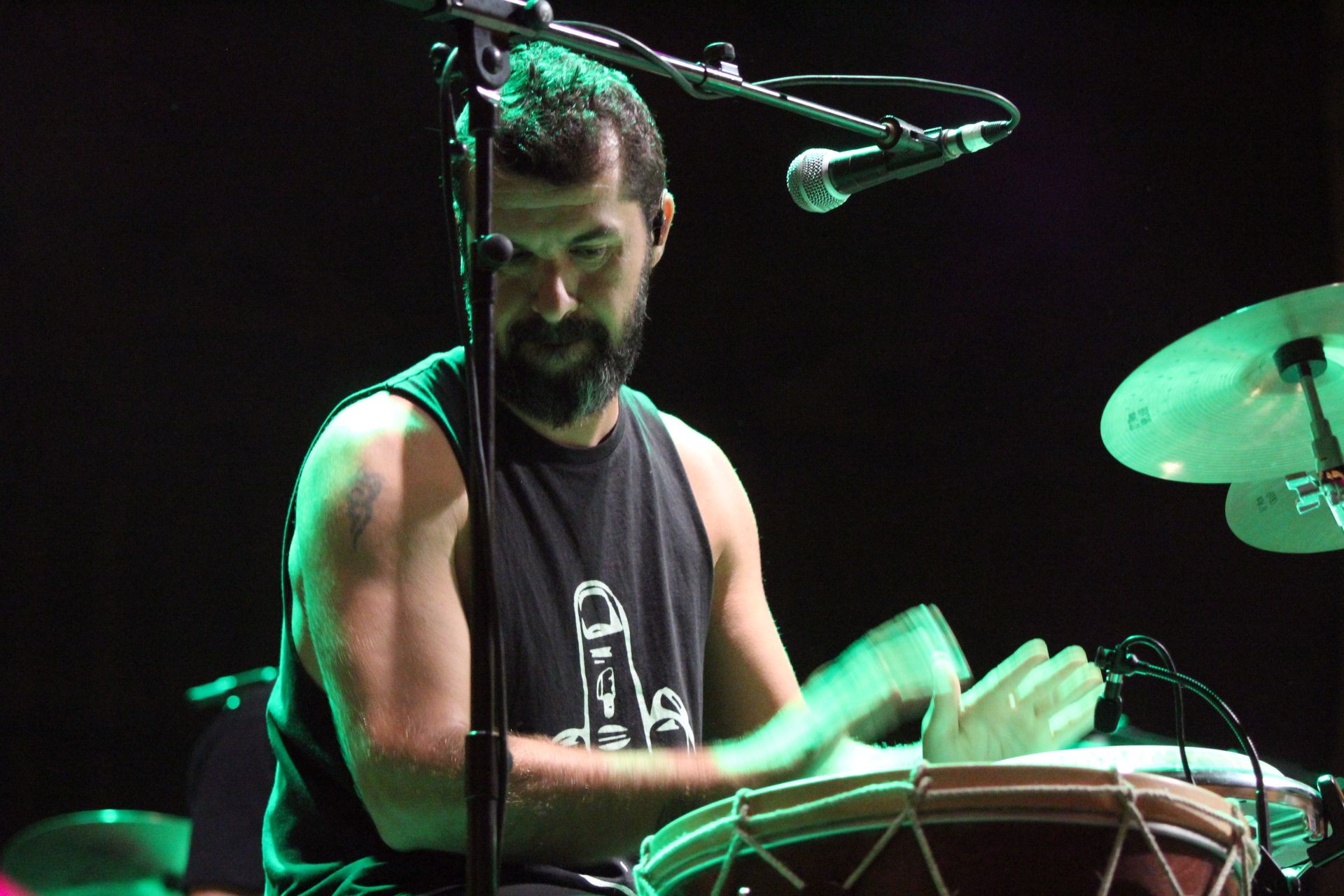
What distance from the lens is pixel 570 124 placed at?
216 cm

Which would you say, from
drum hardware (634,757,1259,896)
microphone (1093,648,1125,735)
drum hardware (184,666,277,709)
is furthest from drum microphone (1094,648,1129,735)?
drum hardware (184,666,277,709)

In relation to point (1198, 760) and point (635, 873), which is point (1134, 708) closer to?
point (1198, 760)

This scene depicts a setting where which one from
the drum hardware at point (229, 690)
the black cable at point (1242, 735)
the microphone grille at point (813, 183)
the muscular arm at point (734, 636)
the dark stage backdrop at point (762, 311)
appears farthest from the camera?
the dark stage backdrop at point (762, 311)

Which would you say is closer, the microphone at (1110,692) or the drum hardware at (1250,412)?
the microphone at (1110,692)

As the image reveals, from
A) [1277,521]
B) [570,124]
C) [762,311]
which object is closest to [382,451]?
[570,124]

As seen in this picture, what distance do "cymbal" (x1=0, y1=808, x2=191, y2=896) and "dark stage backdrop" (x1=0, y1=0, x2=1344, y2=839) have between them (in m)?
0.21

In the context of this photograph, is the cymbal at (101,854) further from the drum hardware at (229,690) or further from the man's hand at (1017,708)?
the man's hand at (1017,708)

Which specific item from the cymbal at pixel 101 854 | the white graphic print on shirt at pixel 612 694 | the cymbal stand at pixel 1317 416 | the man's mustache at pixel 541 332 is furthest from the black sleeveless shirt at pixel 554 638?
the cymbal at pixel 101 854

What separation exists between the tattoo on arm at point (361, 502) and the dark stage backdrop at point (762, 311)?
8.13 feet

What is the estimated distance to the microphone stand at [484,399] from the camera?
1.30 metres

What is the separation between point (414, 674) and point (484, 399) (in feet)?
1.98

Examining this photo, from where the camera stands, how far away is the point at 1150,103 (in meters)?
4.38

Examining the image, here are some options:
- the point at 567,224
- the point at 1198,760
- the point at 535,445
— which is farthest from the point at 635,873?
the point at 1198,760

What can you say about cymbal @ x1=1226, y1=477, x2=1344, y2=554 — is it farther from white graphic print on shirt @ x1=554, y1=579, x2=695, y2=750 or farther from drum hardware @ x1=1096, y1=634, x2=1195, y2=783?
white graphic print on shirt @ x1=554, y1=579, x2=695, y2=750
